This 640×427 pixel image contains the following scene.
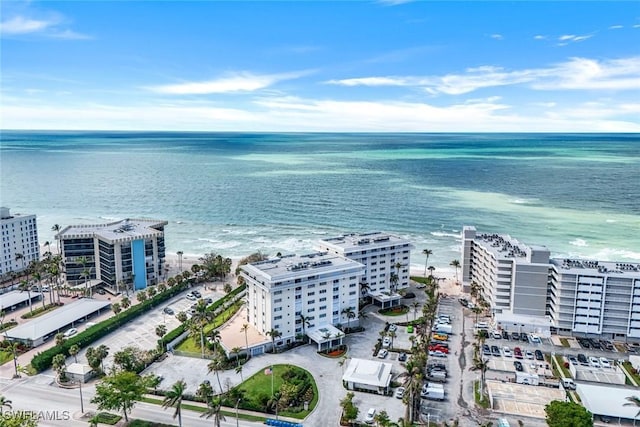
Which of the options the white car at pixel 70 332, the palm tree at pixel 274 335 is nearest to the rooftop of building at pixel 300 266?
the palm tree at pixel 274 335

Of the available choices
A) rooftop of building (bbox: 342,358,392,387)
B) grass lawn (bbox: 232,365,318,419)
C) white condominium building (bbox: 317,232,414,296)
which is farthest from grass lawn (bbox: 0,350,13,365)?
white condominium building (bbox: 317,232,414,296)

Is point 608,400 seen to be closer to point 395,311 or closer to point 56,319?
point 395,311

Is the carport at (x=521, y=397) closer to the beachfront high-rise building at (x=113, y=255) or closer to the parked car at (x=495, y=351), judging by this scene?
the parked car at (x=495, y=351)

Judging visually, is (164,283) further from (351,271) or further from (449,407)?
(449,407)

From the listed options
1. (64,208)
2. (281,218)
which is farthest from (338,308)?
(64,208)

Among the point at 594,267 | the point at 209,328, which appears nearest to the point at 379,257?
the point at 209,328
